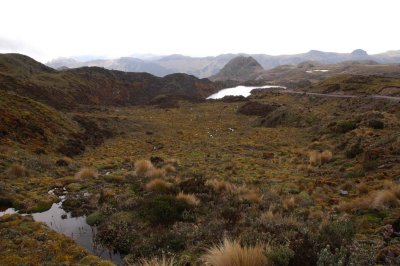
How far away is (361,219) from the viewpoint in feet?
29.5

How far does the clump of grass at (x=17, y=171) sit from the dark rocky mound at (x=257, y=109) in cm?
4368

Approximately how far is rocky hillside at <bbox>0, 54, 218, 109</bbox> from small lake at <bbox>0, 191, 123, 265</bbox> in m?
39.0

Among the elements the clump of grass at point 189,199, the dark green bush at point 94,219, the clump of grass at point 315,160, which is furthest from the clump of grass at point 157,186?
the clump of grass at point 315,160

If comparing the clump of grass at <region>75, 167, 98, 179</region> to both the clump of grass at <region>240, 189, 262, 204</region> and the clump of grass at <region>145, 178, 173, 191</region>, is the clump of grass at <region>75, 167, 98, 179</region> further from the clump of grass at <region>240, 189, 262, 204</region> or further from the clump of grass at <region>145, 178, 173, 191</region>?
the clump of grass at <region>240, 189, 262, 204</region>

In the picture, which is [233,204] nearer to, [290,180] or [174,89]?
[290,180]

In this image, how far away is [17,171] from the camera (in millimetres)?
15906

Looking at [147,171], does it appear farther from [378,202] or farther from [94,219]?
[378,202]

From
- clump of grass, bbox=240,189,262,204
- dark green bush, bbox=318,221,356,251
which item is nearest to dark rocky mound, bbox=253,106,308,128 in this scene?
clump of grass, bbox=240,189,262,204

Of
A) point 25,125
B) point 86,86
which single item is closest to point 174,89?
point 86,86

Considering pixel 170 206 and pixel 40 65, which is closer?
pixel 170 206

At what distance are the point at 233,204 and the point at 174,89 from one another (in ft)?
302

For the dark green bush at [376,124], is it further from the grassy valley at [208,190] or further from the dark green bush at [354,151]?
the dark green bush at [354,151]

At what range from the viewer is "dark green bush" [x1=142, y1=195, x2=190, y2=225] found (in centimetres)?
1032

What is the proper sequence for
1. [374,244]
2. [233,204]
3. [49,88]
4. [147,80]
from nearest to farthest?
[374,244] < [233,204] < [49,88] < [147,80]
